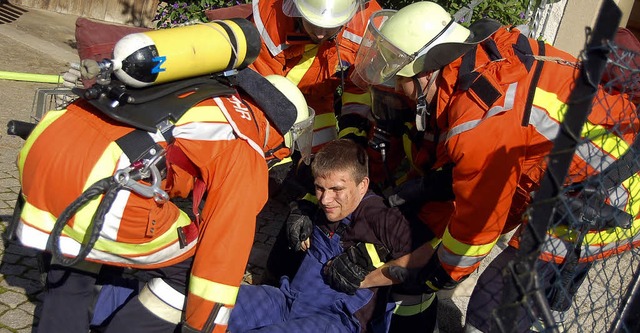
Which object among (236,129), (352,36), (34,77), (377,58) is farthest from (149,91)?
(34,77)

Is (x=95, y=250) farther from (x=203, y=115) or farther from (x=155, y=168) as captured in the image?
(x=203, y=115)

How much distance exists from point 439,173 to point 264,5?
1.39 metres

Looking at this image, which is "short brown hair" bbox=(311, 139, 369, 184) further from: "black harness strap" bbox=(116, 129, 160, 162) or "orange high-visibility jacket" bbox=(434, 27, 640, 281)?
"black harness strap" bbox=(116, 129, 160, 162)

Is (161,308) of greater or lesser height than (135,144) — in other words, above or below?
below

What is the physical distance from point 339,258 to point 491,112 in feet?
3.61

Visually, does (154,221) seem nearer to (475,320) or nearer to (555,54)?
(475,320)

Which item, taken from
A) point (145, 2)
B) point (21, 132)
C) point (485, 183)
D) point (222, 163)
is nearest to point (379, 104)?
point (485, 183)

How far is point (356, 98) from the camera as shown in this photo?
14.2 ft

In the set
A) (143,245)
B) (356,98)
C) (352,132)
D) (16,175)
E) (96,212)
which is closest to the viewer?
(96,212)

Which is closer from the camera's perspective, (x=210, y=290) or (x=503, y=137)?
(x=210, y=290)

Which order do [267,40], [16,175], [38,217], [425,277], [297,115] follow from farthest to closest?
[16,175] → [267,40] → [425,277] → [297,115] → [38,217]

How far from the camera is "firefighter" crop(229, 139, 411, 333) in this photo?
334cm

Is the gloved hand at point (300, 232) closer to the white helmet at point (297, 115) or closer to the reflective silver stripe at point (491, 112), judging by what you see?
the white helmet at point (297, 115)

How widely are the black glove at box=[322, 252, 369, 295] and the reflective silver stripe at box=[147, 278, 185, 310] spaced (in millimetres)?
838
